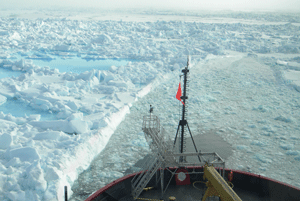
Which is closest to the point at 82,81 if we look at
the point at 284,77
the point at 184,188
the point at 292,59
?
the point at 184,188

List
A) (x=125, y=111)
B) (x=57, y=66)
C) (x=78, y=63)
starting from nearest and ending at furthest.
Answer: (x=125, y=111) < (x=57, y=66) < (x=78, y=63)

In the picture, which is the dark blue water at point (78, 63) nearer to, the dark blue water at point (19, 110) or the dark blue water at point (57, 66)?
the dark blue water at point (57, 66)

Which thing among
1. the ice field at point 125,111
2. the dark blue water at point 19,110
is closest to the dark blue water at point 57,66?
the dark blue water at point 19,110

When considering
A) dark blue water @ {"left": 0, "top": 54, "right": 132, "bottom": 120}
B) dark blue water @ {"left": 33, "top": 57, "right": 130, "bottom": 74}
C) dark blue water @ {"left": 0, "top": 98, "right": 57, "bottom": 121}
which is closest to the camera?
dark blue water @ {"left": 0, "top": 98, "right": 57, "bottom": 121}

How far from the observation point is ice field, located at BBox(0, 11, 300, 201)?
21.3 feet

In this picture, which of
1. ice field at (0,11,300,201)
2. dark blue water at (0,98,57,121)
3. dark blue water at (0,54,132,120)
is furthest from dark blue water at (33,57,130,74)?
dark blue water at (0,98,57,121)

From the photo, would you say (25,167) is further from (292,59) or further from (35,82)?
(292,59)

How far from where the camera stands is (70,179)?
20.2ft

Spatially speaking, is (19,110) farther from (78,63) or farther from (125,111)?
(78,63)

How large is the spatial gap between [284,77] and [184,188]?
12.2 m

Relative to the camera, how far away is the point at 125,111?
34.2 ft

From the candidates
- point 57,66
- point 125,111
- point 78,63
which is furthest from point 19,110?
point 78,63

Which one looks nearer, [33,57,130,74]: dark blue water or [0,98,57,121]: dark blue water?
[0,98,57,121]: dark blue water

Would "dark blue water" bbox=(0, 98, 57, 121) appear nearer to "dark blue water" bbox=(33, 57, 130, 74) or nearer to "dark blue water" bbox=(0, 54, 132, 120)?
"dark blue water" bbox=(0, 54, 132, 120)
